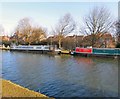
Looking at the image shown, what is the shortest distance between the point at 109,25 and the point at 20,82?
42210 mm

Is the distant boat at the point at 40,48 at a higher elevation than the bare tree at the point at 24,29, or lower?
lower

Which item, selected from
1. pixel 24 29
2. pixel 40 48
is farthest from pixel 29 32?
pixel 40 48

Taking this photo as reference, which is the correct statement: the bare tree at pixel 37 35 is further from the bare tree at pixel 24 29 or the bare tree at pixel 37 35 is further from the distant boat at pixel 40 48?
the distant boat at pixel 40 48

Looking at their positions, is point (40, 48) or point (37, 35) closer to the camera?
point (40, 48)

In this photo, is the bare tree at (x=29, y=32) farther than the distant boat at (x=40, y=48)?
Yes

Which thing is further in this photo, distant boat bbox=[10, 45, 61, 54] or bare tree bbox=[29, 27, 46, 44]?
bare tree bbox=[29, 27, 46, 44]

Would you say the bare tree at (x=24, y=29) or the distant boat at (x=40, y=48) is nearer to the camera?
the distant boat at (x=40, y=48)

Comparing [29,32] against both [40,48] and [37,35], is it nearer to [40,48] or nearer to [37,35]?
[37,35]

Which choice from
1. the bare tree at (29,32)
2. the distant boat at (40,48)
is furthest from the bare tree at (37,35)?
the distant boat at (40,48)

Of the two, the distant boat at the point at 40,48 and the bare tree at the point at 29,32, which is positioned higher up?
the bare tree at the point at 29,32

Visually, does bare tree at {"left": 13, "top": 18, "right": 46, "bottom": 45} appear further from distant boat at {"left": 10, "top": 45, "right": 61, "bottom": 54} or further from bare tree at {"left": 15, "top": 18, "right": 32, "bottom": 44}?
distant boat at {"left": 10, "top": 45, "right": 61, "bottom": 54}

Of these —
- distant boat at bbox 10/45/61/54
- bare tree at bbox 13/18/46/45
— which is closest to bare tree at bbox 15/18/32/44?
bare tree at bbox 13/18/46/45

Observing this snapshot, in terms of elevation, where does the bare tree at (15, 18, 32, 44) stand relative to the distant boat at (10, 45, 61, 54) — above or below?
above

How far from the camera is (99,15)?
57.9 metres
